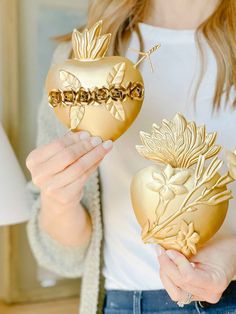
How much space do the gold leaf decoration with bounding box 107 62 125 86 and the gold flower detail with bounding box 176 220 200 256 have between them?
0.45ft

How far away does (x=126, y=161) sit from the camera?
0.79 meters

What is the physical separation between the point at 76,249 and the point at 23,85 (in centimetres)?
34

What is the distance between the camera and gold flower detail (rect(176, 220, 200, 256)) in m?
0.56

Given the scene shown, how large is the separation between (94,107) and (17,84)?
50cm

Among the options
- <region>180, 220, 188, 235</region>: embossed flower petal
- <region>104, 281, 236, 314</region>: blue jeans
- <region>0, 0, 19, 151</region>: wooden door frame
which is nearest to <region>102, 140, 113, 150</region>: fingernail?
<region>180, 220, 188, 235</region>: embossed flower petal

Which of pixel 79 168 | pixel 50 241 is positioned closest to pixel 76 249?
pixel 50 241

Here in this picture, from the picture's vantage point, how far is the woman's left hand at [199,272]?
567 mm

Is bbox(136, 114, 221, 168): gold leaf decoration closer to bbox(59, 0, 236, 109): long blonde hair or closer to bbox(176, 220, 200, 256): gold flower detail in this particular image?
bbox(176, 220, 200, 256): gold flower detail

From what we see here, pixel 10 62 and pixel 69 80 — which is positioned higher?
pixel 69 80

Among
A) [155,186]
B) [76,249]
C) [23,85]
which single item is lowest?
[76,249]

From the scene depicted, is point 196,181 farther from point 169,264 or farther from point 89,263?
point 89,263

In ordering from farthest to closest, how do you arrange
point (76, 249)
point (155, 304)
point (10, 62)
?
point (10, 62) < point (76, 249) < point (155, 304)

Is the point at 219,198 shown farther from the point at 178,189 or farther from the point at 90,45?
the point at 90,45

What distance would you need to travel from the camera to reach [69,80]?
59 centimetres
